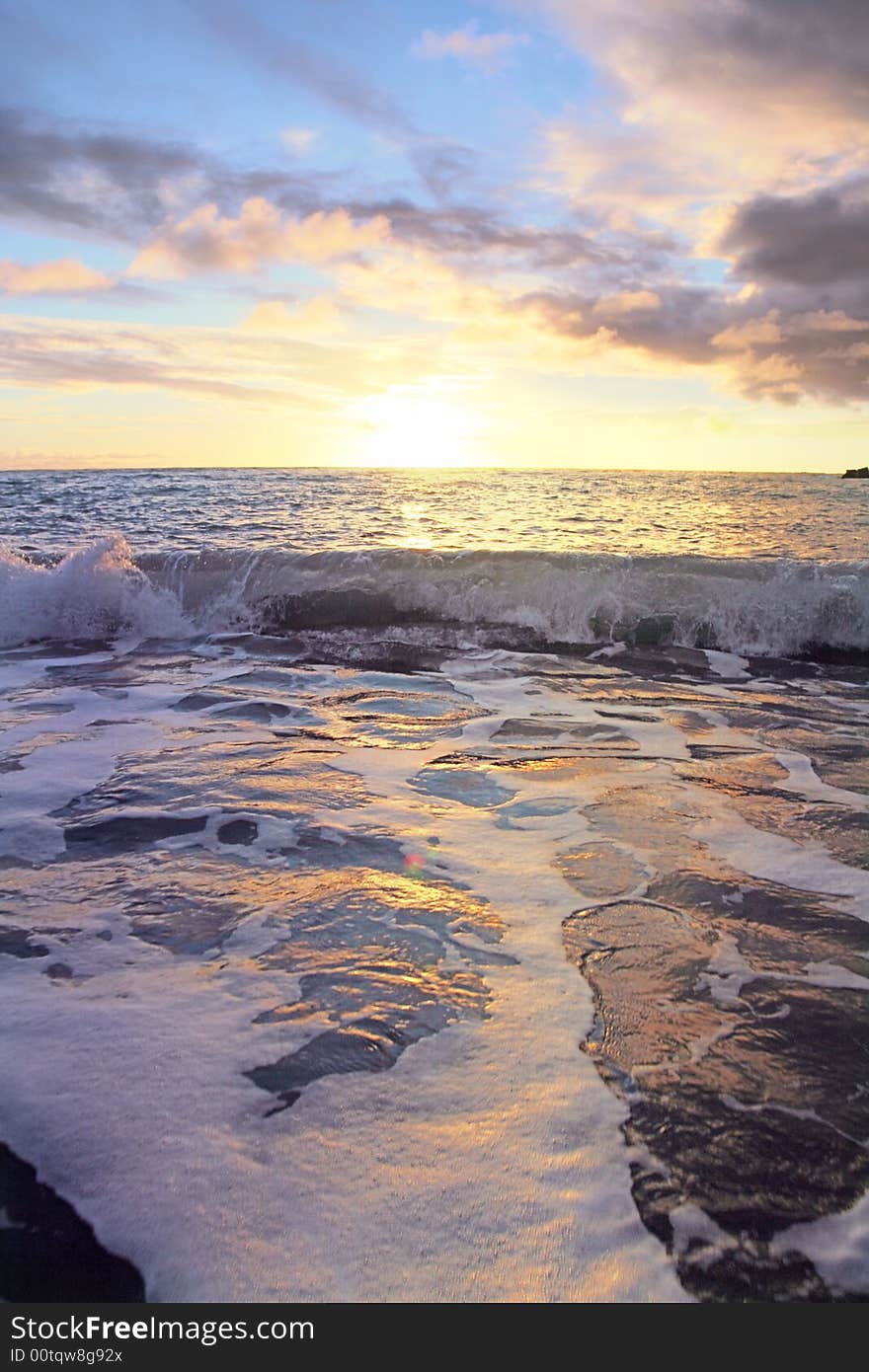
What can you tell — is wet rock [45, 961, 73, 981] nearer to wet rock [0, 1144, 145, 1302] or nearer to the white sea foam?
wet rock [0, 1144, 145, 1302]

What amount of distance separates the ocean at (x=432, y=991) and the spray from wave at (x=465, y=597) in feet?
9.43

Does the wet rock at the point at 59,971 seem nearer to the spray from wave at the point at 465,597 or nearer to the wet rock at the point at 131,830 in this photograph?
the wet rock at the point at 131,830

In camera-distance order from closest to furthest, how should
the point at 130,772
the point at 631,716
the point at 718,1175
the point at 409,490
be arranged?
the point at 718,1175 < the point at 130,772 < the point at 631,716 < the point at 409,490

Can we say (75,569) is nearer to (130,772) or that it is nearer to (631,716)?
(130,772)

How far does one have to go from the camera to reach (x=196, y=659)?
8148 millimetres

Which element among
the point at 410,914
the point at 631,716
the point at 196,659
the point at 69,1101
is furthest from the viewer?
the point at 196,659

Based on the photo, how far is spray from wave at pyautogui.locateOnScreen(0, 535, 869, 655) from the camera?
31.1ft

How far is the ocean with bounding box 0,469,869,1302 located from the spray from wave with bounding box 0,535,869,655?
9.43ft

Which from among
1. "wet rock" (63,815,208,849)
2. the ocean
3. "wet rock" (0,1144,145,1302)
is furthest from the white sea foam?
"wet rock" (0,1144,145,1302)

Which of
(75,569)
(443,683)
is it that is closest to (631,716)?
(443,683)

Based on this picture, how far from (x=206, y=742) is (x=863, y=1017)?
13.0 feet

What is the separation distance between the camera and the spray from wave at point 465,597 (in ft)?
31.1

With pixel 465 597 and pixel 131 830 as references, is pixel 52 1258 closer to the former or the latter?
pixel 131 830

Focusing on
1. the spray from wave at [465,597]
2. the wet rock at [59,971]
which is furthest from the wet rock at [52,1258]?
the spray from wave at [465,597]
